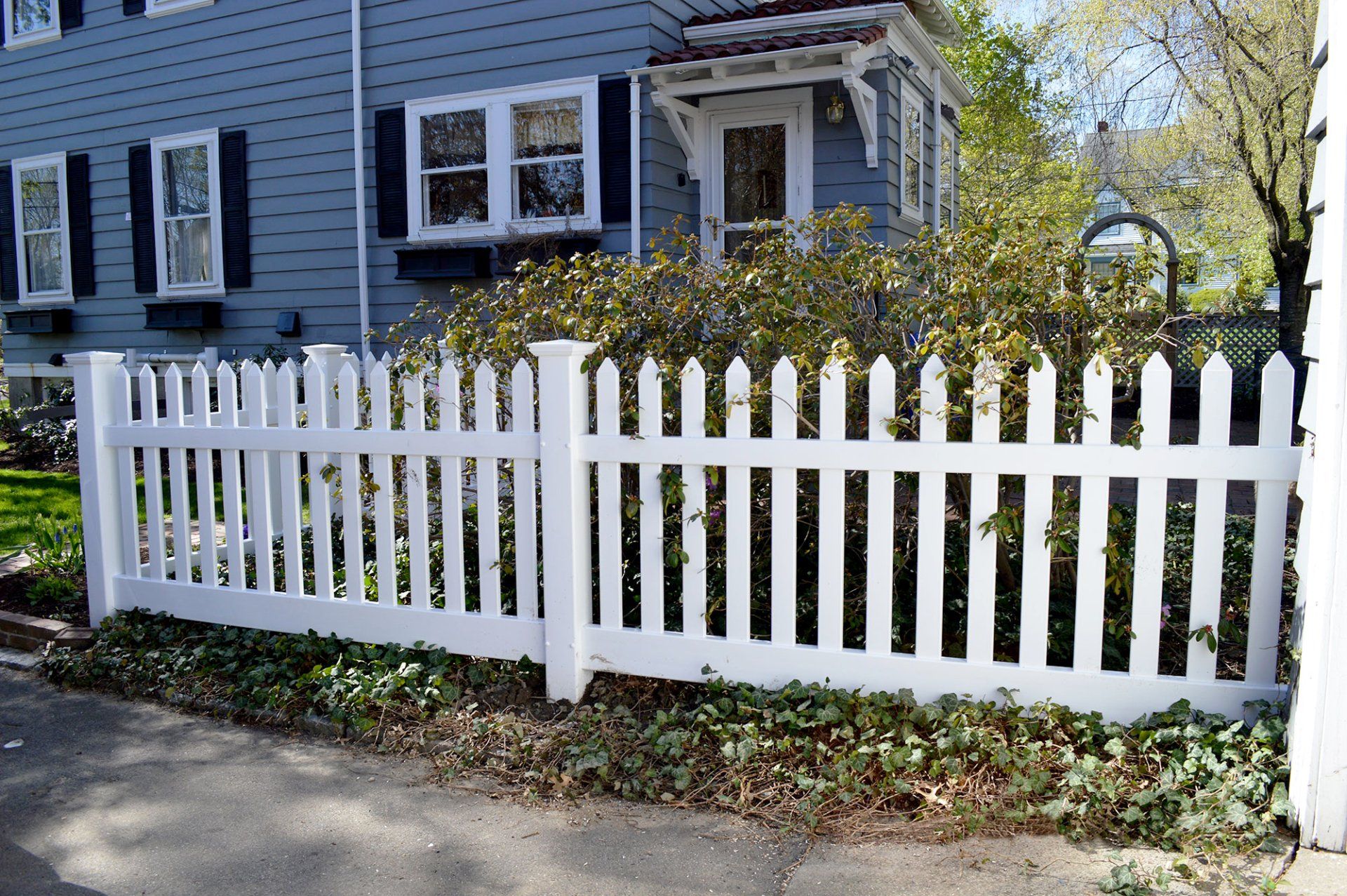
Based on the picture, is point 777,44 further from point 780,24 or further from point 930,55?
point 930,55

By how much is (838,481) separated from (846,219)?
4.20ft

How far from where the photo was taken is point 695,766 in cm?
322

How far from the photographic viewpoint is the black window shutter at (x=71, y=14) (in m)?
11.9

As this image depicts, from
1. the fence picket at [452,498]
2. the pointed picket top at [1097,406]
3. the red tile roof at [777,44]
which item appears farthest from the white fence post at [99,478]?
the red tile roof at [777,44]

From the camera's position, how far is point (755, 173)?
9391mm

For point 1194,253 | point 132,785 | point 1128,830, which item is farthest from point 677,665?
point 1194,253

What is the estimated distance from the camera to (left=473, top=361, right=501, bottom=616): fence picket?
152 inches

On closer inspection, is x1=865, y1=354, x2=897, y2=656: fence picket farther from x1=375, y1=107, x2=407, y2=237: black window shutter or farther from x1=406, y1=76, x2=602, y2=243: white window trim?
x1=375, y1=107, x2=407, y2=237: black window shutter

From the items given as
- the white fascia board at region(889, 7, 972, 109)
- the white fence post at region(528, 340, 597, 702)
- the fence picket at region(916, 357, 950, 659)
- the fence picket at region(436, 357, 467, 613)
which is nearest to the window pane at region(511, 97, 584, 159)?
the white fascia board at region(889, 7, 972, 109)

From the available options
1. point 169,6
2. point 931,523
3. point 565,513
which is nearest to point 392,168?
point 169,6

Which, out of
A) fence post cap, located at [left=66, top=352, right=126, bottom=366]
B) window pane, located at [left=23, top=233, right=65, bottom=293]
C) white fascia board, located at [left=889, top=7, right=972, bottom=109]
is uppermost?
white fascia board, located at [left=889, top=7, right=972, bottom=109]

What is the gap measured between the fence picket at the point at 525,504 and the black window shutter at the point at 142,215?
948 centimetres

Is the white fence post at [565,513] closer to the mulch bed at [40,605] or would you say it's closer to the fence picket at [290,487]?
the fence picket at [290,487]

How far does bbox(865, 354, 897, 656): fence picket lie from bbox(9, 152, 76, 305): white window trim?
1196 cm
